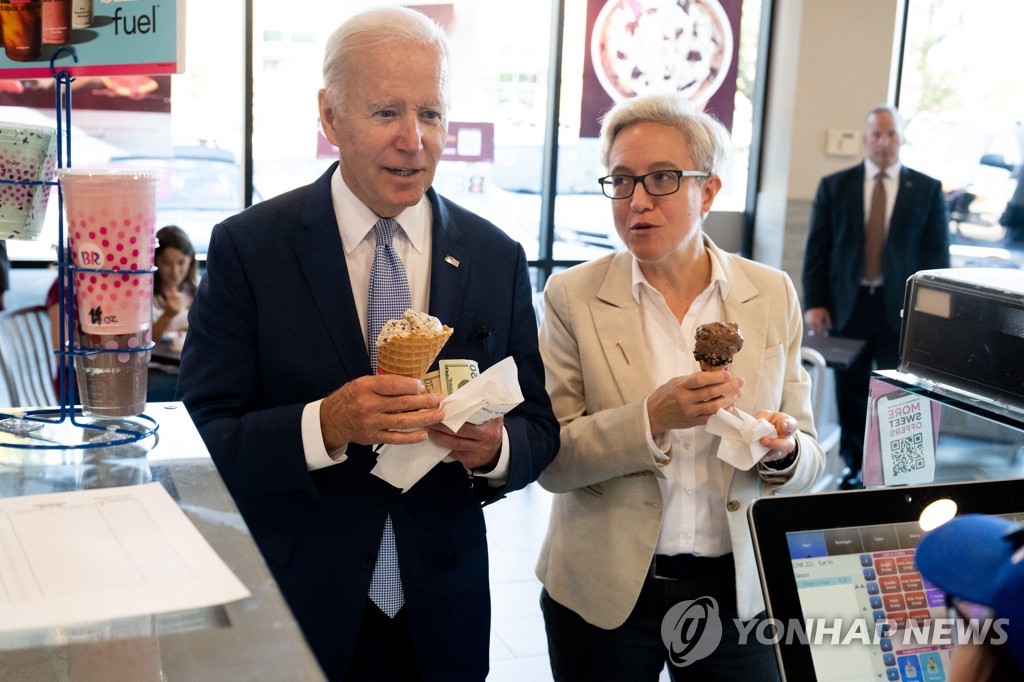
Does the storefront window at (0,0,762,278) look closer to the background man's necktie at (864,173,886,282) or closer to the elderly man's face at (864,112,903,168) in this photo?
the elderly man's face at (864,112,903,168)

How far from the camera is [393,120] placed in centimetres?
173

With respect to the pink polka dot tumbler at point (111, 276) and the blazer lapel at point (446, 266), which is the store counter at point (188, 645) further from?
the blazer lapel at point (446, 266)

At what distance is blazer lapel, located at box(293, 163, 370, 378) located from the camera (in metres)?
1.77

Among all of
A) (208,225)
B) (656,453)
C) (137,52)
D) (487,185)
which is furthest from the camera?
(487,185)

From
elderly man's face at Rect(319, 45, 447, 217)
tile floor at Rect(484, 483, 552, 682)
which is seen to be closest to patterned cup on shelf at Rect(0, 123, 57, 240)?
elderly man's face at Rect(319, 45, 447, 217)

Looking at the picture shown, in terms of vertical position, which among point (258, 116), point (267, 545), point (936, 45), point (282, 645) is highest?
point (936, 45)

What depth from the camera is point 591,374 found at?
208cm

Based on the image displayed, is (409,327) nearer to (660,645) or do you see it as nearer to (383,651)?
(383,651)

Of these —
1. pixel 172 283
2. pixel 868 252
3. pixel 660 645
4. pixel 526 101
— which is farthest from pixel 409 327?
pixel 526 101

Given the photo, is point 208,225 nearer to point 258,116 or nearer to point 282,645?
point 258,116

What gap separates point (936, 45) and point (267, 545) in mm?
6764

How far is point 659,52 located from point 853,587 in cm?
610

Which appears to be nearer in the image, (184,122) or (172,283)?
(172,283)

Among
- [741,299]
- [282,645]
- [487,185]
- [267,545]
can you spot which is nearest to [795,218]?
[487,185]
